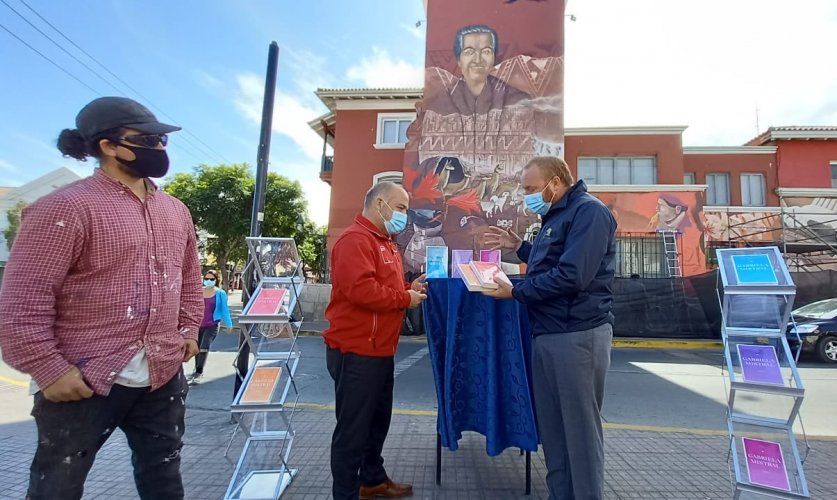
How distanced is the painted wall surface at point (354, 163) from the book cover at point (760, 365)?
1607 cm

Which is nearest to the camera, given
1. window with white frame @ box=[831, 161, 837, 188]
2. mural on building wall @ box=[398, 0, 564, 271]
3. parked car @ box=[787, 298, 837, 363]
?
parked car @ box=[787, 298, 837, 363]

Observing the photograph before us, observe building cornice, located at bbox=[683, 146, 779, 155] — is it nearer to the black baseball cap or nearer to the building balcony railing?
the building balcony railing

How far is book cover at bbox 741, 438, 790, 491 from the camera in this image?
8.22ft

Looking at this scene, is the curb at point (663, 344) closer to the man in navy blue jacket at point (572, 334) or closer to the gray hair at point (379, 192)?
the man in navy blue jacket at point (572, 334)

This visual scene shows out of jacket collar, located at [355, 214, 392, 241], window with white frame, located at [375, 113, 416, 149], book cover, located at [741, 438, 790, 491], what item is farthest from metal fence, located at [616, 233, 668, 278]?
jacket collar, located at [355, 214, 392, 241]

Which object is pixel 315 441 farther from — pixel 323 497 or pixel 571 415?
pixel 571 415

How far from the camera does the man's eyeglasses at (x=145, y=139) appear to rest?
1947 mm

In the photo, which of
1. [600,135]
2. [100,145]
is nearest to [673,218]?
[600,135]

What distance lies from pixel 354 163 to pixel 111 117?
55.2 ft

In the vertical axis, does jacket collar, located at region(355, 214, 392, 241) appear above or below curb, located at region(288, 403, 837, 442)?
above

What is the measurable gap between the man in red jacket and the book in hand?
350 millimetres

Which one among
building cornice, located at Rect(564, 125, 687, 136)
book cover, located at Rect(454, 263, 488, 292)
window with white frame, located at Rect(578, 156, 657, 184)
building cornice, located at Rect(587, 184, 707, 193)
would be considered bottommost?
book cover, located at Rect(454, 263, 488, 292)

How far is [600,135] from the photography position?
61.2 ft

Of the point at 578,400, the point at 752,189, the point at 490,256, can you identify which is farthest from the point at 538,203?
the point at 752,189
